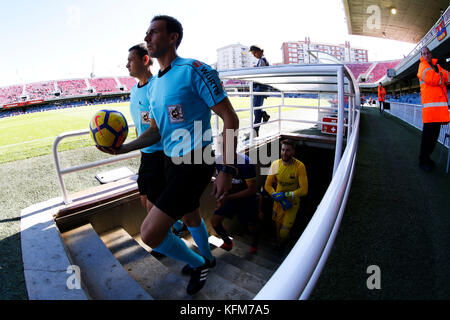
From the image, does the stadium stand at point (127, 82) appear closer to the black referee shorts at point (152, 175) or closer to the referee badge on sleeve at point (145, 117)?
the referee badge on sleeve at point (145, 117)

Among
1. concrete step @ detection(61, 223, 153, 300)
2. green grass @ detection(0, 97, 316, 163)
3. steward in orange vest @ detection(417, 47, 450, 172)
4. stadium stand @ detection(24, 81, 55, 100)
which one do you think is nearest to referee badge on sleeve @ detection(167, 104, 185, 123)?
concrete step @ detection(61, 223, 153, 300)

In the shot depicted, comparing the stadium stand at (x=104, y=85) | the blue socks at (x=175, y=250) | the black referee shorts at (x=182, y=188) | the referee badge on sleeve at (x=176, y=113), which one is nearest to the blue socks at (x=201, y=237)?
the blue socks at (x=175, y=250)

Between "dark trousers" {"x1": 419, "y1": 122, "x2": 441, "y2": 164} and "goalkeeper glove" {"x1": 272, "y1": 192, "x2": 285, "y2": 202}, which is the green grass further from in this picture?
"dark trousers" {"x1": 419, "y1": 122, "x2": 441, "y2": 164}

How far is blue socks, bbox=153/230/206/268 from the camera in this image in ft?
6.25

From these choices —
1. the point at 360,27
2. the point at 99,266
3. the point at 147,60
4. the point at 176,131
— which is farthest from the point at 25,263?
the point at 360,27

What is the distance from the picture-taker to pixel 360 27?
3092cm

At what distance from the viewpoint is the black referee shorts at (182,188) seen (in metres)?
1.69

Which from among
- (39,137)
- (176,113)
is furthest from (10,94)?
(176,113)

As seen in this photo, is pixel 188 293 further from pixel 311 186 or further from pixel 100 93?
pixel 100 93

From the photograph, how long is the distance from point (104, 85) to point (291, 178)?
75.3m

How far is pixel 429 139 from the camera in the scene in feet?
11.8

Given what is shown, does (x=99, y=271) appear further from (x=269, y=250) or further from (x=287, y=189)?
(x=269, y=250)
